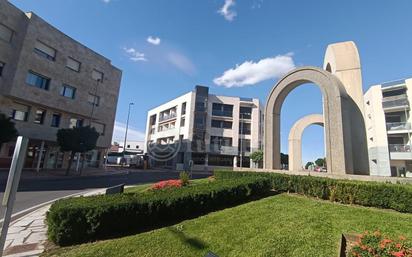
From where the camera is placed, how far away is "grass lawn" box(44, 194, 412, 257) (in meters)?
4.66

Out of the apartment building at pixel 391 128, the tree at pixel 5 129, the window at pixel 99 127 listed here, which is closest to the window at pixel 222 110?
the window at pixel 99 127

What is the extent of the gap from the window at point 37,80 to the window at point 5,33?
3.53 m

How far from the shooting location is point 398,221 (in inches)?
227

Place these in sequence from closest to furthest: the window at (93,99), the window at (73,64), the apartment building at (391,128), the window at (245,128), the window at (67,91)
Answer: the window at (67,91)
the window at (73,64)
the apartment building at (391,128)
the window at (93,99)
the window at (245,128)

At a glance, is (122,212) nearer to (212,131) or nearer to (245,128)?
(212,131)

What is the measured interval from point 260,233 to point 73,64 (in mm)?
31628

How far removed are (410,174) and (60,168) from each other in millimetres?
46219

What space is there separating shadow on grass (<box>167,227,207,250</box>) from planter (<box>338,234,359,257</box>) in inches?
104

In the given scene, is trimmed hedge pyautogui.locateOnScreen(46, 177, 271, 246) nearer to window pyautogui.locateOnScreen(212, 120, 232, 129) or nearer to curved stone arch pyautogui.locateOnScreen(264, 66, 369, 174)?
curved stone arch pyautogui.locateOnScreen(264, 66, 369, 174)

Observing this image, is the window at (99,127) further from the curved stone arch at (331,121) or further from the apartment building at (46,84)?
the curved stone arch at (331,121)

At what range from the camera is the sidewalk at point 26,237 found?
5023 millimetres

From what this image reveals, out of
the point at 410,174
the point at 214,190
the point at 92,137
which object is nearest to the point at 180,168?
the point at 92,137

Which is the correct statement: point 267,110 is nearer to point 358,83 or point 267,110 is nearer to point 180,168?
point 358,83

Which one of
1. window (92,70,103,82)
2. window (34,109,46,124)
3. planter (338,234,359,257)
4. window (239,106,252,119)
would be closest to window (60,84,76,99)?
window (34,109,46,124)
